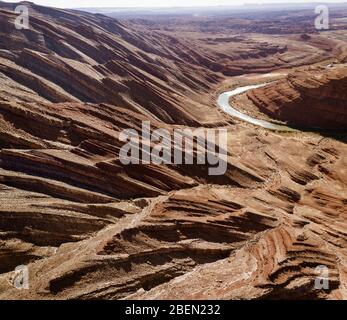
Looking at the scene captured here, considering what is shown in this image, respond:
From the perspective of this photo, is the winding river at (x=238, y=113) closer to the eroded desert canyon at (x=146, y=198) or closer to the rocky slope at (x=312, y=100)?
the rocky slope at (x=312, y=100)

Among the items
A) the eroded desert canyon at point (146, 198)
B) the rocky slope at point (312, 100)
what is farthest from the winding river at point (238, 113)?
the eroded desert canyon at point (146, 198)

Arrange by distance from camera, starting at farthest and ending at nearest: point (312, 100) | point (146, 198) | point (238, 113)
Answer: point (238, 113) < point (312, 100) < point (146, 198)

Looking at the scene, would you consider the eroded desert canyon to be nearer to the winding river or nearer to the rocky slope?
the rocky slope

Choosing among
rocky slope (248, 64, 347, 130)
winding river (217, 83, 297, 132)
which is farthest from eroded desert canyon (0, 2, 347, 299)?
winding river (217, 83, 297, 132)

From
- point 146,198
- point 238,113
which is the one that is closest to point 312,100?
point 238,113

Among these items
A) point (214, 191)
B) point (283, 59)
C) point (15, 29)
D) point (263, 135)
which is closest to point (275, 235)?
point (214, 191)

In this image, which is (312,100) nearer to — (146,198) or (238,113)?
(238,113)
